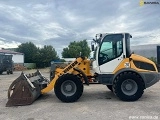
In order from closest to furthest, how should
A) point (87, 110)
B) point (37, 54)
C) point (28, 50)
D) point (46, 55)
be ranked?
point (87, 110)
point (46, 55)
point (37, 54)
point (28, 50)

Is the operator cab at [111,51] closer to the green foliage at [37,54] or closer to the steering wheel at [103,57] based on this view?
the steering wheel at [103,57]

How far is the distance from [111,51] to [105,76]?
0.98 metres

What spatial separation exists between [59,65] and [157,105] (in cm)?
400

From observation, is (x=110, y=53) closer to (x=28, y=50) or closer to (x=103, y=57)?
(x=103, y=57)

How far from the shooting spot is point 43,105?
743 cm

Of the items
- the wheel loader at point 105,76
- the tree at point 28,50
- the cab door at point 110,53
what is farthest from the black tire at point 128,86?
the tree at point 28,50

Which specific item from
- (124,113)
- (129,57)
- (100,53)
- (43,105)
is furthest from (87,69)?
(124,113)

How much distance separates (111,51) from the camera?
26.9ft

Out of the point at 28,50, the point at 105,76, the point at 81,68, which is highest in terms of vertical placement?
the point at 28,50

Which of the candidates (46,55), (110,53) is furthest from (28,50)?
(110,53)

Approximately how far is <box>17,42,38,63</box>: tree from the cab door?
47.4 metres

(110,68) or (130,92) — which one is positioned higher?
(110,68)

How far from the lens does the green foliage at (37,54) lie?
2122 inches

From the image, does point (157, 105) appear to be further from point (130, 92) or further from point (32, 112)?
point (32, 112)
